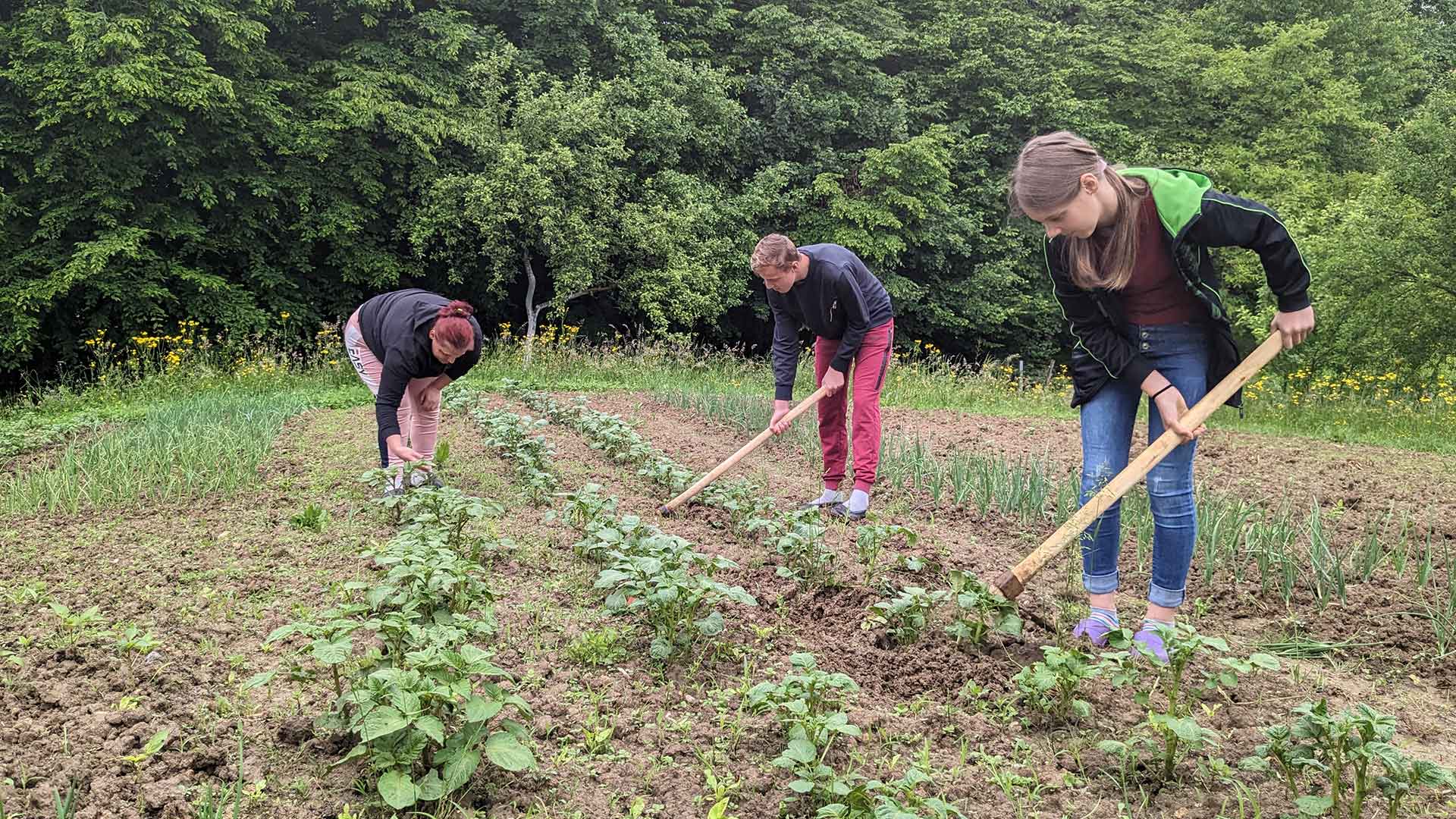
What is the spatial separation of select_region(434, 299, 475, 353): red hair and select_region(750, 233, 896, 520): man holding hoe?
4.98 feet

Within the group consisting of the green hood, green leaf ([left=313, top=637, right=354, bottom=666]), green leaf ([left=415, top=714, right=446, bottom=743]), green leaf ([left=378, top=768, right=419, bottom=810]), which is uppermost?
the green hood

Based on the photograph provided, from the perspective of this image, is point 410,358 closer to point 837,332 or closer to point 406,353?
point 406,353

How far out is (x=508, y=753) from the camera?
202 centimetres

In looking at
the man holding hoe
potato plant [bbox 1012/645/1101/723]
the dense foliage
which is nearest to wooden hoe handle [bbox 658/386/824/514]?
the man holding hoe

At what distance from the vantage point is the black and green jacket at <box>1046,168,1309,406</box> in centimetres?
254

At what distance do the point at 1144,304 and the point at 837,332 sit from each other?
232cm

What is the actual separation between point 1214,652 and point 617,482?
3466mm

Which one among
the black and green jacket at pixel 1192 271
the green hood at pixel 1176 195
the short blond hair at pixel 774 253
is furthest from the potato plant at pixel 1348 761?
the short blond hair at pixel 774 253

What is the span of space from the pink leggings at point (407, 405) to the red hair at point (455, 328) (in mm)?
641

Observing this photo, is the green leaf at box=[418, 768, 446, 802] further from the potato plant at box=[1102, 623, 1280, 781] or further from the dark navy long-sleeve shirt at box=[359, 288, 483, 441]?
the dark navy long-sleeve shirt at box=[359, 288, 483, 441]

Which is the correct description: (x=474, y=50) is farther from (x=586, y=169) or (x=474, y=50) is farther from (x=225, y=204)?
(x=225, y=204)

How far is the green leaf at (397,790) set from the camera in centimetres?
195

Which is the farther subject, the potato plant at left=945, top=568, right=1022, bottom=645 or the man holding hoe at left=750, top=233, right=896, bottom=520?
the man holding hoe at left=750, top=233, right=896, bottom=520

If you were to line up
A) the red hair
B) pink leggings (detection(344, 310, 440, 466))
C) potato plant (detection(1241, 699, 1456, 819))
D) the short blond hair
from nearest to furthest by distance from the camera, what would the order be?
potato plant (detection(1241, 699, 1456, 819)), the red hair, the short blond hair, pink leggings (detection(344, 310, 440, 466))
